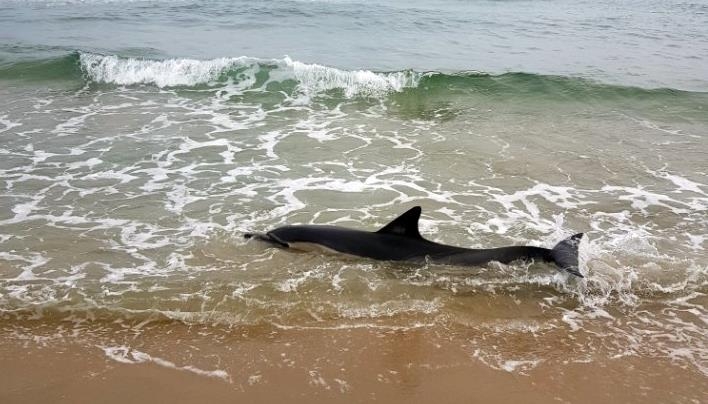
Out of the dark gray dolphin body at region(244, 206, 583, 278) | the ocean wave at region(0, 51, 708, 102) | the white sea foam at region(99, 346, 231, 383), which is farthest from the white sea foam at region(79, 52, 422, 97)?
the white sea foam at region(99, 346, 231, 383)

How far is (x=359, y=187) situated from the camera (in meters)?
9.30

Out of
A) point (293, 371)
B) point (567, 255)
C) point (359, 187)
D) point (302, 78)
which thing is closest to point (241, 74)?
point (302, 78)

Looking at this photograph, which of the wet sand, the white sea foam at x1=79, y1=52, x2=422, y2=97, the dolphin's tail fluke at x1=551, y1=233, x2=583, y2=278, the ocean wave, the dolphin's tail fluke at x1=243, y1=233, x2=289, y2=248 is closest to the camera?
the wet sand

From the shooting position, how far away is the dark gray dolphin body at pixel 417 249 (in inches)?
247

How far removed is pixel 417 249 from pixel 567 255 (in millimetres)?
1648

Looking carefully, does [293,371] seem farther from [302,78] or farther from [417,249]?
[302,78]

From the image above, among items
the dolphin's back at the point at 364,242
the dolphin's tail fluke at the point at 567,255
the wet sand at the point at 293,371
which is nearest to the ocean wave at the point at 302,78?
the dolphin's back at the point at 364,242

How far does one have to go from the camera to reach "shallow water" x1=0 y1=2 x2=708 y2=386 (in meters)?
Answer: 5.68

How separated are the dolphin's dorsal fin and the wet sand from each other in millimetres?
1358

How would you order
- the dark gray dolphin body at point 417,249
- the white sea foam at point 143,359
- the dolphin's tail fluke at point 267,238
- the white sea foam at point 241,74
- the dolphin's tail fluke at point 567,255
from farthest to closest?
the white sea foam at point 241,74, the dolphin's tail fluke at point 267,238, the dark gray dolphin body at point 417,249, the dolphin's tail fluke at point 567,255, the white sea foam at point 143,359

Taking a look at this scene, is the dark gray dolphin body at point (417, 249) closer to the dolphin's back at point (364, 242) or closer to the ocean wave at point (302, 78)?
the dolphin's back at point (364, 242)

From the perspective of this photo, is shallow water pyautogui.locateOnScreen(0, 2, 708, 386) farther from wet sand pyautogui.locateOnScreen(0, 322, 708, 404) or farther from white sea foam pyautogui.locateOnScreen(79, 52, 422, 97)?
wet sand pyautogui.locateOnScreen(0, 322, 708, 404)

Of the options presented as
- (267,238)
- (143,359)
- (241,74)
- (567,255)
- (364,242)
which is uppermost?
(241,74)

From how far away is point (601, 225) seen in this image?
788cm
